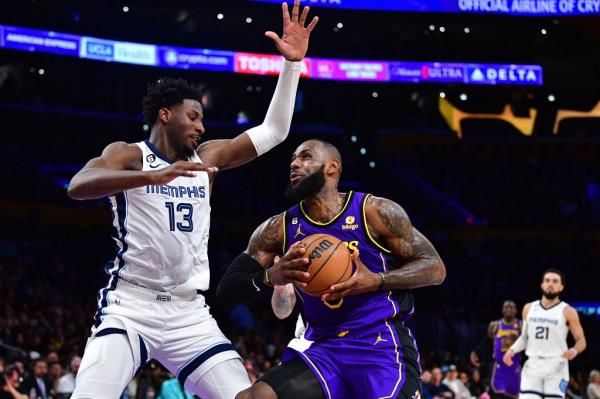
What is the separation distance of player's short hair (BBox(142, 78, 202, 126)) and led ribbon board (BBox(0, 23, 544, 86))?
20.4 metres

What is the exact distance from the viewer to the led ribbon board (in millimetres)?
25594

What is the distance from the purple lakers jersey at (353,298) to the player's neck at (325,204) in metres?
0.05

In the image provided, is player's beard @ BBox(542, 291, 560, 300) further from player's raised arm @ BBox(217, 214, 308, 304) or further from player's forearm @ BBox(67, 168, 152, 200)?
player's forearm @ BBox(67, 168, 152, 200)

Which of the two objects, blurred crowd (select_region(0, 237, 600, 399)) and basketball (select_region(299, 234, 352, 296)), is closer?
basketball (select_region(299, 234, 352, 296))

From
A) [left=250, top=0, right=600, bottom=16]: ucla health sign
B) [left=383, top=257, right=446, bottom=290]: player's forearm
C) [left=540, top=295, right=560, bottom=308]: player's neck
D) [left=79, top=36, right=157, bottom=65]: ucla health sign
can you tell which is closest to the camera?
[left=383, top=257, right=446, bottom=290]: player's forearm

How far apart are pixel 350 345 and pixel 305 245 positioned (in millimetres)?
697

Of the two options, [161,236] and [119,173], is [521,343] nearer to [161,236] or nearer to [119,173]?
[161,236]

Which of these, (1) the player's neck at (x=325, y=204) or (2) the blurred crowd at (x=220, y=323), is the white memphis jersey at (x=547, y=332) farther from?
(1) the player's neck at (x=325, y=204)

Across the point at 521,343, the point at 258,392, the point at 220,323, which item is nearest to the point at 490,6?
the point at 220,323

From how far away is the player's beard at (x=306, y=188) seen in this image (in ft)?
18.5

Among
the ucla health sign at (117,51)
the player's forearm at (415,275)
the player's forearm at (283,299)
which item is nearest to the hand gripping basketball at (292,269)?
the player's forearm at (415,275)

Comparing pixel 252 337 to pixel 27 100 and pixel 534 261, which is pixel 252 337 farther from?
pixel 27 100

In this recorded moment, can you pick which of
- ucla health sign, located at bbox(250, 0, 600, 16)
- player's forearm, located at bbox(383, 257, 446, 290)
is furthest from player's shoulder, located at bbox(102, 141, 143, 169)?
Answer: ucla health sign, located at bbox(250, 0, 600, 16)

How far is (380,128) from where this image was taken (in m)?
34.1
